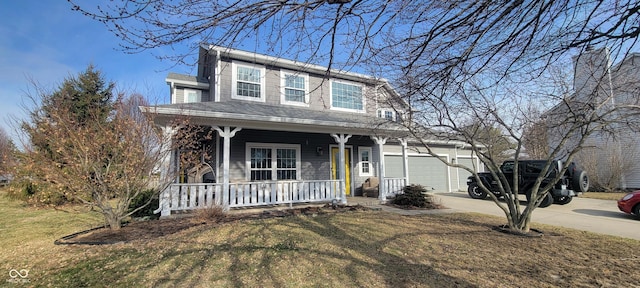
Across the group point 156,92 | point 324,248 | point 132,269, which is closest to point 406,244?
point 324,248

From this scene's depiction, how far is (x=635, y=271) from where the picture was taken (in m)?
3.76

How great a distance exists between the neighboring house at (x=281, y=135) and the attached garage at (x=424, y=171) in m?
0.07

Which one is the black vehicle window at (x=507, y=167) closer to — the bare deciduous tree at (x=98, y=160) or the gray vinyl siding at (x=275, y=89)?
the gray vinyl siding at (x=275, y=89)

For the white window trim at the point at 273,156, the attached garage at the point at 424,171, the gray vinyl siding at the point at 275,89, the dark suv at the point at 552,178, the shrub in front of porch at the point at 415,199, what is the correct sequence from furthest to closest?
the attached garage at the point at 424,171, the gray vinyl siding at the point at 275,89, the white window trim at the point at 273,156, the dark suv at the point at 552,178, the shrub in front of porch at the point at 415,199

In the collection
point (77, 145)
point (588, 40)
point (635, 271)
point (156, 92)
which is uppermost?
point (156, 92)

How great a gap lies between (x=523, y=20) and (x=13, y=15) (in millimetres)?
6985

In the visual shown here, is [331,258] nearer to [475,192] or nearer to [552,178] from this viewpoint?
[552,178]

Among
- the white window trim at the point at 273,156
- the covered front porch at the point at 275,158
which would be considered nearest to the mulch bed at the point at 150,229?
the covered front porch at the point at 275,158

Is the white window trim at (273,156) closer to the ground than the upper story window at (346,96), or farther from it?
closer to the ground

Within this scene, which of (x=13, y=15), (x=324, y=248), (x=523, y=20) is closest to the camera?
(x=523, y=20)

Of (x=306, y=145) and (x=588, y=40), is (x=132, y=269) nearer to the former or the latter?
(x=588, y=40)

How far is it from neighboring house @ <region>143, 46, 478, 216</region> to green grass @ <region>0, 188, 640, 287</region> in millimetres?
2345

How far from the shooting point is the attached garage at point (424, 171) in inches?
540

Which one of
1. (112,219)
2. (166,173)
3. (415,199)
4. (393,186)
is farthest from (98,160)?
(393,186)
